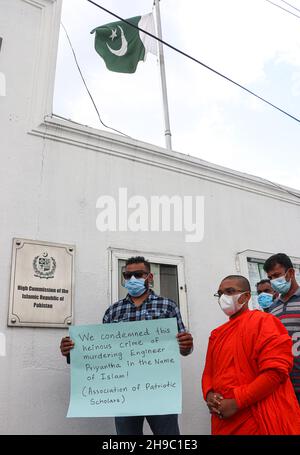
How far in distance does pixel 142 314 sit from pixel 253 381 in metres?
0.97

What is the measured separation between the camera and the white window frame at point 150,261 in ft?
11.8

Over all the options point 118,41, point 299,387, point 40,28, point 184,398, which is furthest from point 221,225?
point 118,41

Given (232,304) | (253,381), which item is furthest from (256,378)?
(232,304)

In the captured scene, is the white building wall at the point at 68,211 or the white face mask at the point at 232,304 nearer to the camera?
the white face mask at the point at 232,304

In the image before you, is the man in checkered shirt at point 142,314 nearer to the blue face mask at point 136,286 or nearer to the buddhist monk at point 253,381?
the blue face mask at point 136,286

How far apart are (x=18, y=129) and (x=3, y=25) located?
1.17 metres

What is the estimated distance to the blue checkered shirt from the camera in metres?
2.90

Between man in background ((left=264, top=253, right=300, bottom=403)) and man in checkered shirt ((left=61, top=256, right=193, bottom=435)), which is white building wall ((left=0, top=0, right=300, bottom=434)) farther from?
man in background ((left=264, top=253, right=300, bottom=403))

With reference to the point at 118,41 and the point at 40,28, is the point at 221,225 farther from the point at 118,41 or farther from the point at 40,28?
the point at 118,41

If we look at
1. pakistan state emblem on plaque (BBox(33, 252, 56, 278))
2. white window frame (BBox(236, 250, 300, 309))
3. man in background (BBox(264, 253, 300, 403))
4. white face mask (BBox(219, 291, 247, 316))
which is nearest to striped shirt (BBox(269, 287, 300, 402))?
man in background (BBox(264, 253, 300, 403))

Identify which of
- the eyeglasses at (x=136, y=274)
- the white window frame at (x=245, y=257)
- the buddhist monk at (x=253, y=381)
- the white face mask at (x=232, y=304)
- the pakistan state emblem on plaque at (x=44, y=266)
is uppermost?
the white window frame at (x=245, y=257)

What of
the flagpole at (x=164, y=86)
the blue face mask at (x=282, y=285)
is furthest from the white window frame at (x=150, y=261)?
the flagpole at (x=164, y=86)

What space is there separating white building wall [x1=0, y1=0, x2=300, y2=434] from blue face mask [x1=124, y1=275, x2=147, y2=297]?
593 millimetres

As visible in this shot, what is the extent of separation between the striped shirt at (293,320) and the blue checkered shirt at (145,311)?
2.34 feet
